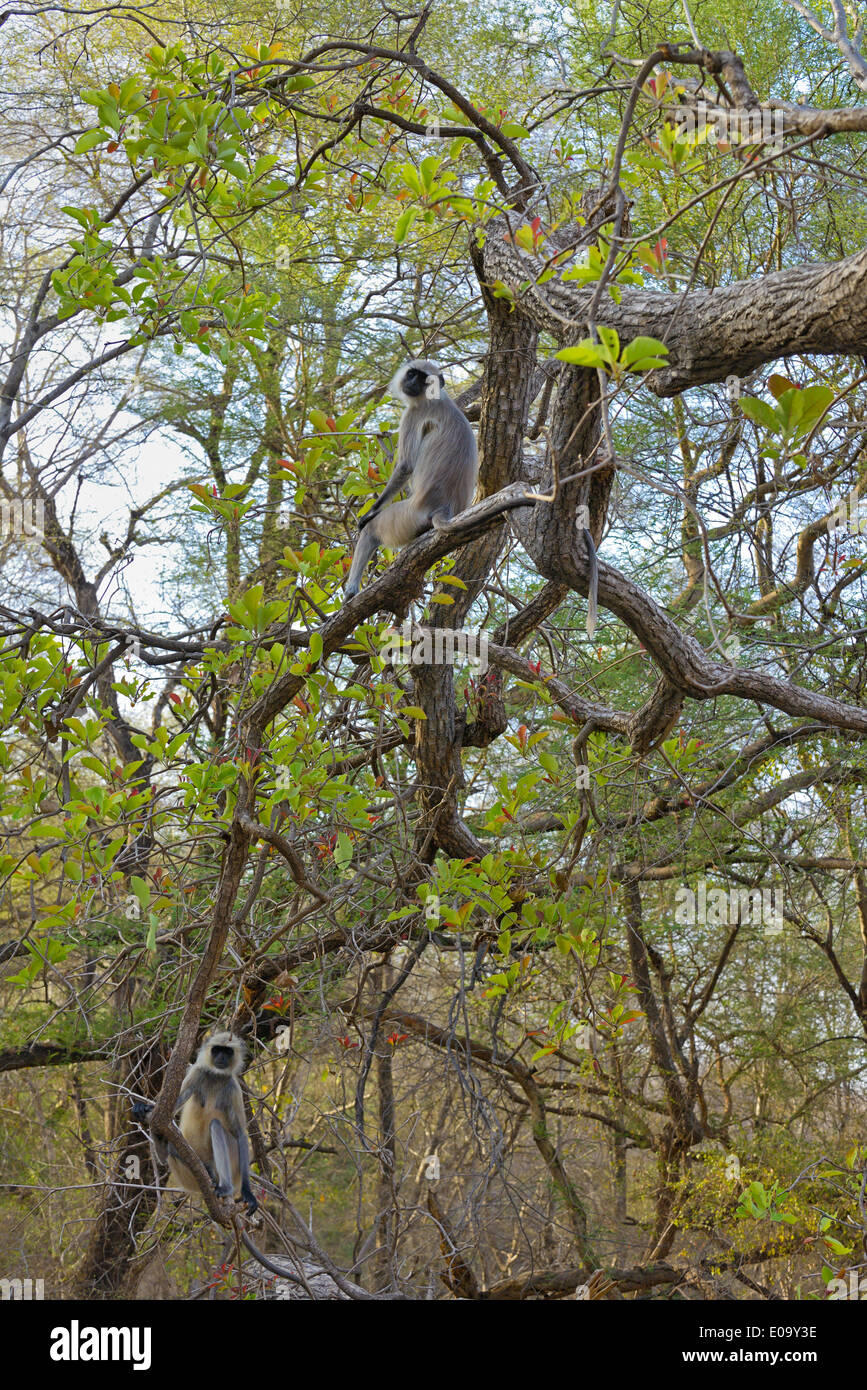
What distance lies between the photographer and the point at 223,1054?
154 inches

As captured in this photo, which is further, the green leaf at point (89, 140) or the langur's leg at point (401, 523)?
the langur's leg at point (401, 523)

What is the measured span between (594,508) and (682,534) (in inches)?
120

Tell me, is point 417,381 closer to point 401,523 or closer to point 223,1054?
Answer: point 401,523

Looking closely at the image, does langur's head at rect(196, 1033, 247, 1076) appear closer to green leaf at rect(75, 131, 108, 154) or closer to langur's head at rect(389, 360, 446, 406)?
langur's head at rect(389, 360, 446, 406)

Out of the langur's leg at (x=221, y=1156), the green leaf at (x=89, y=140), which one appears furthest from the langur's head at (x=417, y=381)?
the langur's leg at (x=221, y=1156)

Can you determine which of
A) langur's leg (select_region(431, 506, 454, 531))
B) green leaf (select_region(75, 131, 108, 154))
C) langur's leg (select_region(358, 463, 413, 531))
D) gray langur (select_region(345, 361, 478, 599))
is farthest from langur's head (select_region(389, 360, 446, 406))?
green leaf (select_region(75, 131, 108, 154))

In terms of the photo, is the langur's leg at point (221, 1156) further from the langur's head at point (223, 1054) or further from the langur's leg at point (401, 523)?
the langur's leg at point (401, 523)

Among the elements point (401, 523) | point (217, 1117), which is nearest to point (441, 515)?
point (401, 523)

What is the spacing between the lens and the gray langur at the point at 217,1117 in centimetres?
373

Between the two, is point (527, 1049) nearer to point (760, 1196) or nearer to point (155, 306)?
point (760, 1196)

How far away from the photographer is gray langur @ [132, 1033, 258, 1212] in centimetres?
373

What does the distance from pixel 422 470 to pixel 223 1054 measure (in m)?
2.25

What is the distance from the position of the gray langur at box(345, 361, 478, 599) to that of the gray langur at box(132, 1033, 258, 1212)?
5.90ft
